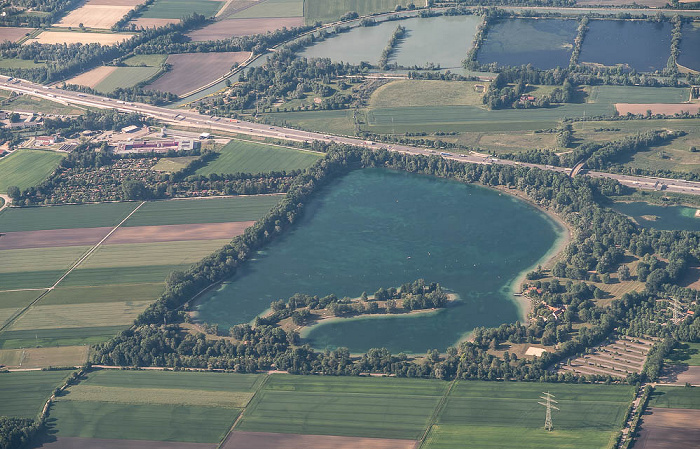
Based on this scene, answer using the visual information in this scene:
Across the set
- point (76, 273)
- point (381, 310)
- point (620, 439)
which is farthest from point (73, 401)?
point (620, 439)

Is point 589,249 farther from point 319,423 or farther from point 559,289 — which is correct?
point 319,423

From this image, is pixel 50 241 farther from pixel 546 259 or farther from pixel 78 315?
pixel 546 259

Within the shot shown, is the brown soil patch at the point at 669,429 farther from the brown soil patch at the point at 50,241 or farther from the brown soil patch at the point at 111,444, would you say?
the brown soil patch at the point at 50,241

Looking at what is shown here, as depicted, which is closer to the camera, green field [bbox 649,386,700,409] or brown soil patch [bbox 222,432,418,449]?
brown soil patch [bbox 222,432,418,449]

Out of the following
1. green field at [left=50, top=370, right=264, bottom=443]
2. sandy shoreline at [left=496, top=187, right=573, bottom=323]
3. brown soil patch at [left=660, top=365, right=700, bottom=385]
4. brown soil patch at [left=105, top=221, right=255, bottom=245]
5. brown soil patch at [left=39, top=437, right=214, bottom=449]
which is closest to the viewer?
brown soil patch at [left=39, top=437, right=214, bottom=449]

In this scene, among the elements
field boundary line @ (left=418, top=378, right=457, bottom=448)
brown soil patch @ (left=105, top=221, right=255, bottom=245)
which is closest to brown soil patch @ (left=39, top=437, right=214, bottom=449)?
field boundary line @ (left=418, top=378, right=457, bottom=448)

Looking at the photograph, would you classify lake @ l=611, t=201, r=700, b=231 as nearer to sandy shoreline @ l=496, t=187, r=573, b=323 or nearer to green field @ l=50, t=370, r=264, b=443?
sandy shoreline @ l=496, t=187, r=573, b=323
